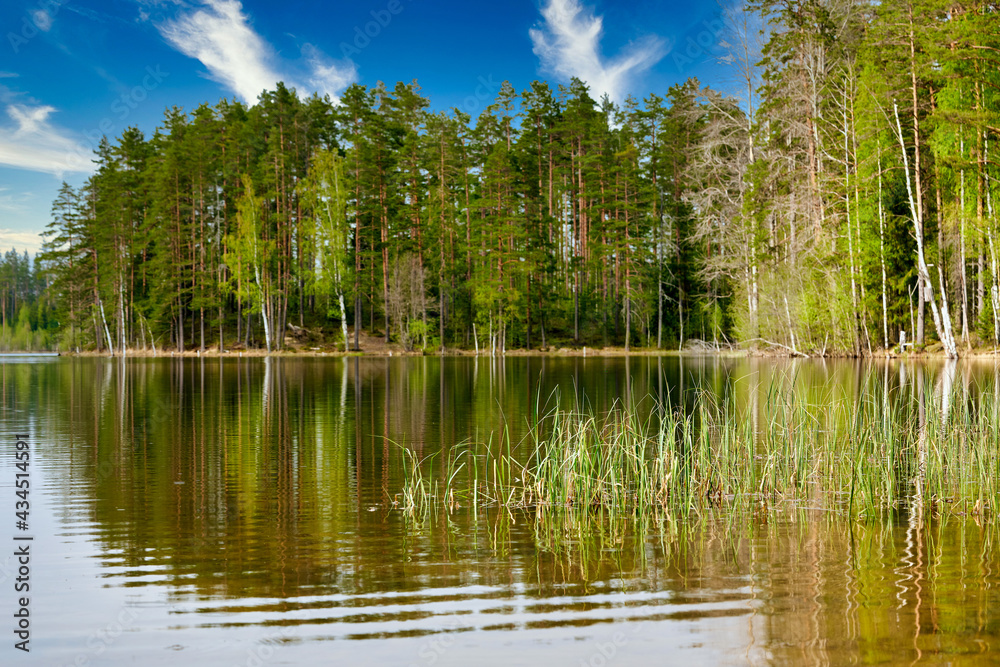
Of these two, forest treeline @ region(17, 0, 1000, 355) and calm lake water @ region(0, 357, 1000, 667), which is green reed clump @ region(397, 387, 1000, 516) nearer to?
calm lake water @ region(0, 357, 1000, 667)

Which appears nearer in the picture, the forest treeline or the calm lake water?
the calm lake water

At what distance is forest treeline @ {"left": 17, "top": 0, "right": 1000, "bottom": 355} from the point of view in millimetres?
34906

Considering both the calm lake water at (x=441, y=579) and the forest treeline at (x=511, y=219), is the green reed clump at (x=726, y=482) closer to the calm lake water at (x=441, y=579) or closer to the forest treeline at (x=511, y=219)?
the calm lake water at (x=441, y=579)

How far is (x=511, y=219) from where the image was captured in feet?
175

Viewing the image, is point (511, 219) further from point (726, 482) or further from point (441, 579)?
point (441, 579)

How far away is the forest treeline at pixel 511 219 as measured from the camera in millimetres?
34906

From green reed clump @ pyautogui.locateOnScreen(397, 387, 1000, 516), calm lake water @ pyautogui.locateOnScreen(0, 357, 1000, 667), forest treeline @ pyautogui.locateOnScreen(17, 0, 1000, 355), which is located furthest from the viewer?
forest treeline @ pyautogui.locateOnScreen(17, 0, 1000, 355)

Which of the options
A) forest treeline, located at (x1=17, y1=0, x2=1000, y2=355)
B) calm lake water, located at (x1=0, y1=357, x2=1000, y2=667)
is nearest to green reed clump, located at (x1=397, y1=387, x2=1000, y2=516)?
calm lake water, located at (x1=0, y1=357, x2=1000, y2=667)

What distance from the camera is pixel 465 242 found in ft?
192

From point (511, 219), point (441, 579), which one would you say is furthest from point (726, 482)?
point (511, 219)

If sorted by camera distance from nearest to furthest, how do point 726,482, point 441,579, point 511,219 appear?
point 441,579 < point 726,482 < point 511,219

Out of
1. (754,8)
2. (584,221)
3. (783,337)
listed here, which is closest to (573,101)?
(584,221)

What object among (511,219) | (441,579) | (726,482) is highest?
(511,219)

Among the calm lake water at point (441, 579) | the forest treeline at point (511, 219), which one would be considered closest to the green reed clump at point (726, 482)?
the calm lake water at point (441, 579)
